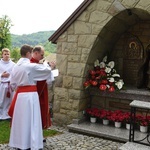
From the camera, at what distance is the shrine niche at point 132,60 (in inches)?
247

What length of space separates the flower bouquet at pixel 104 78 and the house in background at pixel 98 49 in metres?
0.15

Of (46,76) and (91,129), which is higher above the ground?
(46,76)

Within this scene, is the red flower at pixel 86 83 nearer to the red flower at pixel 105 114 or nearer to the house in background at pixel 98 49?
the house in background at pixel 98 49

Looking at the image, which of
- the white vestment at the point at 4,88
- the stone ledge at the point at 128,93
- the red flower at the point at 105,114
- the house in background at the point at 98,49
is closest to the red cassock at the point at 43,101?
the house in background at the point at 98,49

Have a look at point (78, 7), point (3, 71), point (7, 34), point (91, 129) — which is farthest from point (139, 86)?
point (7, 34)

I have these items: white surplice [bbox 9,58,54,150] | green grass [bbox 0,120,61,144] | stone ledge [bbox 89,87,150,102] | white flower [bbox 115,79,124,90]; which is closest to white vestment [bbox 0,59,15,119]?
green grass [bbox 0,120,61,144]

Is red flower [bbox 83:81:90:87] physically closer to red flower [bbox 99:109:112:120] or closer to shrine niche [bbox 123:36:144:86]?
red flower [bbox 99:109:112:120]

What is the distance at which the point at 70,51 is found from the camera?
5977mm

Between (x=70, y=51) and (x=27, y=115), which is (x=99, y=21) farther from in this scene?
(x=27, y=115)

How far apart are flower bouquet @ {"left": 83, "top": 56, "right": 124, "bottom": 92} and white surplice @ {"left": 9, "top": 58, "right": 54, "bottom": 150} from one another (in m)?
1.72

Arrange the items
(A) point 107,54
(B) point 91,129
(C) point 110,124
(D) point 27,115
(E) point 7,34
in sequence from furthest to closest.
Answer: (E) point 7,34 < (A) point 107,54 < (C) point 110,124 < (B) point 91,129 < (D) point 27,115

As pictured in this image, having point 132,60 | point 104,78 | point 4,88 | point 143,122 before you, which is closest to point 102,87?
point 104,78

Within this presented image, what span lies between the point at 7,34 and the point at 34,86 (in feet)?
60.6

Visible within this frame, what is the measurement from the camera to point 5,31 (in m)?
21.6
